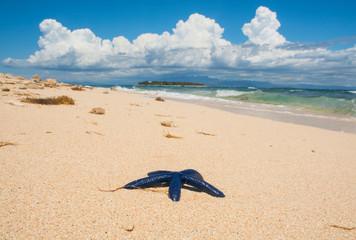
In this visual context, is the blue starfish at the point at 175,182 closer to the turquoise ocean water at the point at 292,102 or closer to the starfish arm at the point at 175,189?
the starfish arm at the point at 175,189

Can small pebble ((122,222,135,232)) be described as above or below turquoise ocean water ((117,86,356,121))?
below

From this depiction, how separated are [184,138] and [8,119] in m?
3.75

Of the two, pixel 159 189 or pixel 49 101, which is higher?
pixel 49 101

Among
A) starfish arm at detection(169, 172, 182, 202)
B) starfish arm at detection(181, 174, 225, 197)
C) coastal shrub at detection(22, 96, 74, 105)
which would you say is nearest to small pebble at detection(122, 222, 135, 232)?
starfish arm at detection(169, 172, 182, 202)

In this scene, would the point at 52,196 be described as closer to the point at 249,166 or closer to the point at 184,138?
the point at 249,166

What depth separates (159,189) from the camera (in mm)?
2387

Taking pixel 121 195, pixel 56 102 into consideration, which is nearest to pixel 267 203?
pixel 121 195

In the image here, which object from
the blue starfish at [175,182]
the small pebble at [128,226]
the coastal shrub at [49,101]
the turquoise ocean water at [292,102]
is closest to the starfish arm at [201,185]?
the blue starfish at [175,182]

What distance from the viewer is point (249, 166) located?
3.37 m

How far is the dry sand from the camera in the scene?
1790 millimetres

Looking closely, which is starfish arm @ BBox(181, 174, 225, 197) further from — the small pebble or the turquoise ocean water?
the turquoise ocean water

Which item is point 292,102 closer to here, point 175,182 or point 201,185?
point 201,185

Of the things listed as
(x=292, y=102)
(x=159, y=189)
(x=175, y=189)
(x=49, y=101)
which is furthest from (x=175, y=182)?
(x=292, y=102)

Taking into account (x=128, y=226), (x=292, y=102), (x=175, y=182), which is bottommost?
(x=128, y=226)
